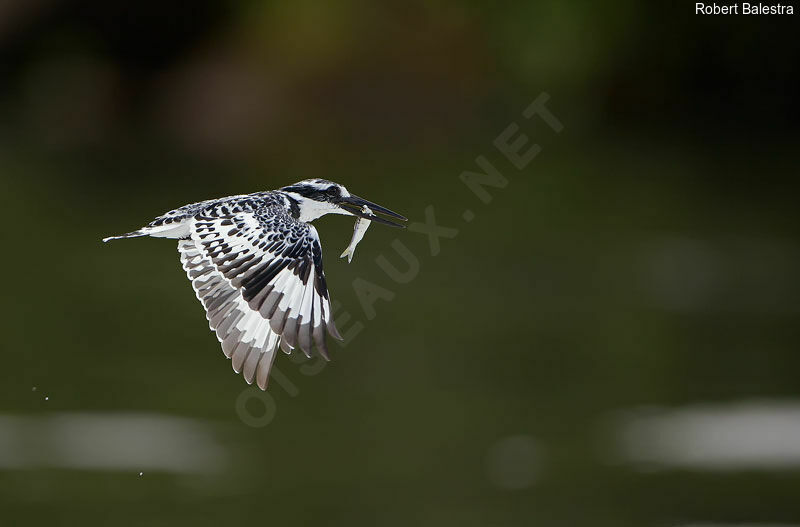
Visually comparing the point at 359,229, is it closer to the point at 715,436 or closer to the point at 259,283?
the point at 259,283

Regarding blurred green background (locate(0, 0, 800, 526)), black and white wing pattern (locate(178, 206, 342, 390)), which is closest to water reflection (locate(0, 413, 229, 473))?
blurred green background (locate(0, 0, 800, 526))

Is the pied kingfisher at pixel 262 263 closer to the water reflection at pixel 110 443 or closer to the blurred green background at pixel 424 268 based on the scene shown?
the blurred green background at pixel 424 268

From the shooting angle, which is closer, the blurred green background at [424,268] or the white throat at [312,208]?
the white throat at [312,208]

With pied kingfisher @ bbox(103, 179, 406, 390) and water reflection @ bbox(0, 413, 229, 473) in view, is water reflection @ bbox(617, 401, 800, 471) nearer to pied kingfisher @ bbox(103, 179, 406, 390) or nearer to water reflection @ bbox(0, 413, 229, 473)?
water reflection @ bbox(0, 413, 229, 473)

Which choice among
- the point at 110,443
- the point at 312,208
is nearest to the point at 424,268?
the point at 110,443

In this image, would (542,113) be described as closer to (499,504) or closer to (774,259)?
(774,259)

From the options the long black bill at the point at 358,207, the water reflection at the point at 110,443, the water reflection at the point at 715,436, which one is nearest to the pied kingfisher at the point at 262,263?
the long black bill at the point at 358,207

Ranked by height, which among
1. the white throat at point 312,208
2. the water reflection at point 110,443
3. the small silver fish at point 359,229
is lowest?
the water reflection at point 110,443
